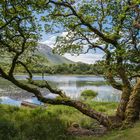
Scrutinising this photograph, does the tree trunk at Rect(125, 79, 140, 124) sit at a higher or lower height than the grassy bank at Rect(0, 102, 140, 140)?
higher

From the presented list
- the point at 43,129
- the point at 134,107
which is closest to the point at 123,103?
the point at 134,107

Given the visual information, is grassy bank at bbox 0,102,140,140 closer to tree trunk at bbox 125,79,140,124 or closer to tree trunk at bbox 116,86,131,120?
tree trunk at bbox 125,79,140,124

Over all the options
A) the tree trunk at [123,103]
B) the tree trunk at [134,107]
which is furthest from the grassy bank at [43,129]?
the tree trunk at [123,103]

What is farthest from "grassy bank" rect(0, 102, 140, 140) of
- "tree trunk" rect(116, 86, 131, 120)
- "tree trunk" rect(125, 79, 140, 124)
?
"tree trunk" rect(116, 86, 131, 120)

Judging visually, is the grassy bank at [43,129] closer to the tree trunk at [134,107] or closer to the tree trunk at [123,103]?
the tree trunk at [134,107]

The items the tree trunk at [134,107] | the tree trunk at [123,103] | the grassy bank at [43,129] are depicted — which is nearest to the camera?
the grassy bank at [43,129]

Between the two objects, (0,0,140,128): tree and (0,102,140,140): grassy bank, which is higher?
(0,0,140,128): tree

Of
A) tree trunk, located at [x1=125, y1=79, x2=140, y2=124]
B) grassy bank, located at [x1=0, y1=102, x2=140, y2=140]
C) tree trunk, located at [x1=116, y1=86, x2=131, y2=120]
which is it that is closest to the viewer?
grassy bank, located at [x1=0, y1=102, x2=140, y2=140]

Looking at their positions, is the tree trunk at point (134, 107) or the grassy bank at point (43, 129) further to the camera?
the tree trunk at point (134, 107)

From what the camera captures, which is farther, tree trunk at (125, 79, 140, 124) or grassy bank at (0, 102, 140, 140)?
tree trunk at (125, 79, 140, 124)

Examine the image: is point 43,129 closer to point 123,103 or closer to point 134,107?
point 134,107

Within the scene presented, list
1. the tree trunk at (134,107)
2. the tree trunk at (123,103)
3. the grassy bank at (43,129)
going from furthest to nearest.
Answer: the tree trunk at (123,103) → the tree trunk at (134,107) → the grassy bank at (43,129)

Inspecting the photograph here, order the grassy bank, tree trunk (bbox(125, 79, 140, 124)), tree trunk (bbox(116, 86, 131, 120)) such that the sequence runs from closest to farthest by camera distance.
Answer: the grassy bank → tree trunk (bbox(125, 79, 140, 124)) → tree trunk (bbox(116, 86, 131, 120))

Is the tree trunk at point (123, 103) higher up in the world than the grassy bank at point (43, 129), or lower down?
higher up
